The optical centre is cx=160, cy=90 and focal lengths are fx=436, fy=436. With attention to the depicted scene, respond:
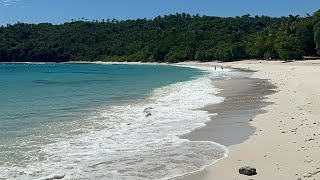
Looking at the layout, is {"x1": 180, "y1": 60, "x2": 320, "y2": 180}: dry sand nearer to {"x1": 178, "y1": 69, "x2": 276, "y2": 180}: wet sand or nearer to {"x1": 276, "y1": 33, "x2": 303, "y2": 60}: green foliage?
{"x1": 178, "y1": 69, "x2": 276, "y2": 180}: wet sand

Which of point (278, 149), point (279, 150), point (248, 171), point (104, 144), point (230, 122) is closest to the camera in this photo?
point (248, 171)

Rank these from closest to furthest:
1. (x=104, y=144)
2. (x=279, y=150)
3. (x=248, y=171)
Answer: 1. (x=248, y=171)
2. (x=279, y=150)
3. (x=104, y=144)

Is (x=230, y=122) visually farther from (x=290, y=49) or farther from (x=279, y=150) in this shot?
(x=290, y=49)

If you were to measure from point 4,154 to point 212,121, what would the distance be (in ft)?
29.6

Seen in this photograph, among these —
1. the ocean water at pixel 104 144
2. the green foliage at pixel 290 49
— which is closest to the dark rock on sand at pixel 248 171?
the ocean water at pixel 104 144

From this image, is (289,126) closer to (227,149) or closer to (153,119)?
(227,149)

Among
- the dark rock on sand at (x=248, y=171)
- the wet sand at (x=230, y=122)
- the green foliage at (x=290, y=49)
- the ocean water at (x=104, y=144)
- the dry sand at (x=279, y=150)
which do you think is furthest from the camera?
the green foliage at (x=290, y=49)

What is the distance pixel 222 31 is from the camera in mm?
162125

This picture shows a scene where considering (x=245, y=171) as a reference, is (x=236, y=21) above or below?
above

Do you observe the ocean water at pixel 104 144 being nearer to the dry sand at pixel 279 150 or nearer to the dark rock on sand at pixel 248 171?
the dry sand at pixel 279 150

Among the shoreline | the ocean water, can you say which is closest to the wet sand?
the shoreline

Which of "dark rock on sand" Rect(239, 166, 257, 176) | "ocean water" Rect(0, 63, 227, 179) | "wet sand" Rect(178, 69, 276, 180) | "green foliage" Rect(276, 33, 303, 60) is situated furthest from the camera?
"green foliage" Rect(276, 33, 303, 60)

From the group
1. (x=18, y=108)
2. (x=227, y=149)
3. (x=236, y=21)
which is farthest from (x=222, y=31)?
(x=227, y=149)

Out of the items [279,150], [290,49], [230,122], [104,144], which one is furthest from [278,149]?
[290,49]
